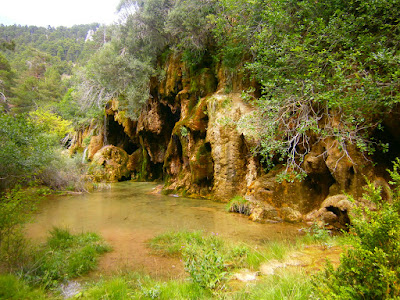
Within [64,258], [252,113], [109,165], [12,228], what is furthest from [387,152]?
[109,165]

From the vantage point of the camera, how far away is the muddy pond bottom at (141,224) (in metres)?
4.68

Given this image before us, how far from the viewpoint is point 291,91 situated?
685 centimetres

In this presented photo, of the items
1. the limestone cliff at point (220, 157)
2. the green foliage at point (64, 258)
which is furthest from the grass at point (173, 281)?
the limestone cliff at point (220, 157)

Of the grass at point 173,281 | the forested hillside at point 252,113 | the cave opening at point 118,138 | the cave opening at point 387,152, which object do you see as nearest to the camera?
the grass at point 173,281

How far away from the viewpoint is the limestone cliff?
22.5 ft

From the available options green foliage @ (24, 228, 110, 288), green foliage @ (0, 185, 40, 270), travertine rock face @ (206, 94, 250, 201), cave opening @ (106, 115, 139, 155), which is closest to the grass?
green foliage @ (24, 228, 110, 288)

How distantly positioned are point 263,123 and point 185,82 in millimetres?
8979

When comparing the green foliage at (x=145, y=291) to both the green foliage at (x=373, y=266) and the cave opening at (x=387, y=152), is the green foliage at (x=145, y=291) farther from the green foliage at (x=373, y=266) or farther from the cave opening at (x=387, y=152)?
the cave opening at (x=387, y=152)

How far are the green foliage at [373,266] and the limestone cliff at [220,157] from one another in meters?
0.51

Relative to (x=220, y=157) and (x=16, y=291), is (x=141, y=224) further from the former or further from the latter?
(x=220, y=157)

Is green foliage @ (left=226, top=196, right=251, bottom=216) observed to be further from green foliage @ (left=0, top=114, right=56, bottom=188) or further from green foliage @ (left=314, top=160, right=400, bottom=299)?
green foliage @ (left=314, top=160, right=400, bottom=299)

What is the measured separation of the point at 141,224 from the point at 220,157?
199 inches

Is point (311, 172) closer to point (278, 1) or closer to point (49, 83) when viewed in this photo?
point (278, 1)

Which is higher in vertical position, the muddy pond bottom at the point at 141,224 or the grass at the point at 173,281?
the grass at the point at 173,281
